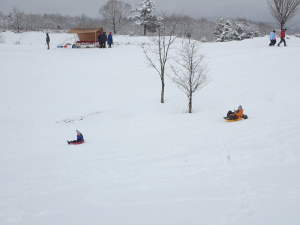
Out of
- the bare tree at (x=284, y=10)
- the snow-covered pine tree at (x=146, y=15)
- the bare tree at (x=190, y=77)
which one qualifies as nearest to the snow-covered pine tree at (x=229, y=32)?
the snow-covered pine tree at (x=146, y=15)

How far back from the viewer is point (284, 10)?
29.5 meters

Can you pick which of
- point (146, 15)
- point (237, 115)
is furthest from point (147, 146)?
point (146, 15)

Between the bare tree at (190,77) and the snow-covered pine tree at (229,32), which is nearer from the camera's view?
the bare tree at (190,77)

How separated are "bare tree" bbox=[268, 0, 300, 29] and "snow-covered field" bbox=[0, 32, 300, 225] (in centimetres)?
715

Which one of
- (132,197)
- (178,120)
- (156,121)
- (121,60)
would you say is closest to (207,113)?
(178,120)

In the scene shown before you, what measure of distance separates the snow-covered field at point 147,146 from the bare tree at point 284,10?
23.5 ft

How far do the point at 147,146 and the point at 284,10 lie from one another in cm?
2710

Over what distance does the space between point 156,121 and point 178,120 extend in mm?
1250

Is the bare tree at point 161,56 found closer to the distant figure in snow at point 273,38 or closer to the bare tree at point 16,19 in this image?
the distant figure in snow at point 273,38

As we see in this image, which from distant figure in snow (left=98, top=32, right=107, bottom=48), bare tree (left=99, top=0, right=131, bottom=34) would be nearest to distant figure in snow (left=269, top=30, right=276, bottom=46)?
distant figure in snow (left=98, top=32, right=107, bottom=48)

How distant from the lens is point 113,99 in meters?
19.5

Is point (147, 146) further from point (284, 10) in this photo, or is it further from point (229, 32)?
point (229, 32)

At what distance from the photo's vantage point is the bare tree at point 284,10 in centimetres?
2862

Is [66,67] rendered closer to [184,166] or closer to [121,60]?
[121,60]
